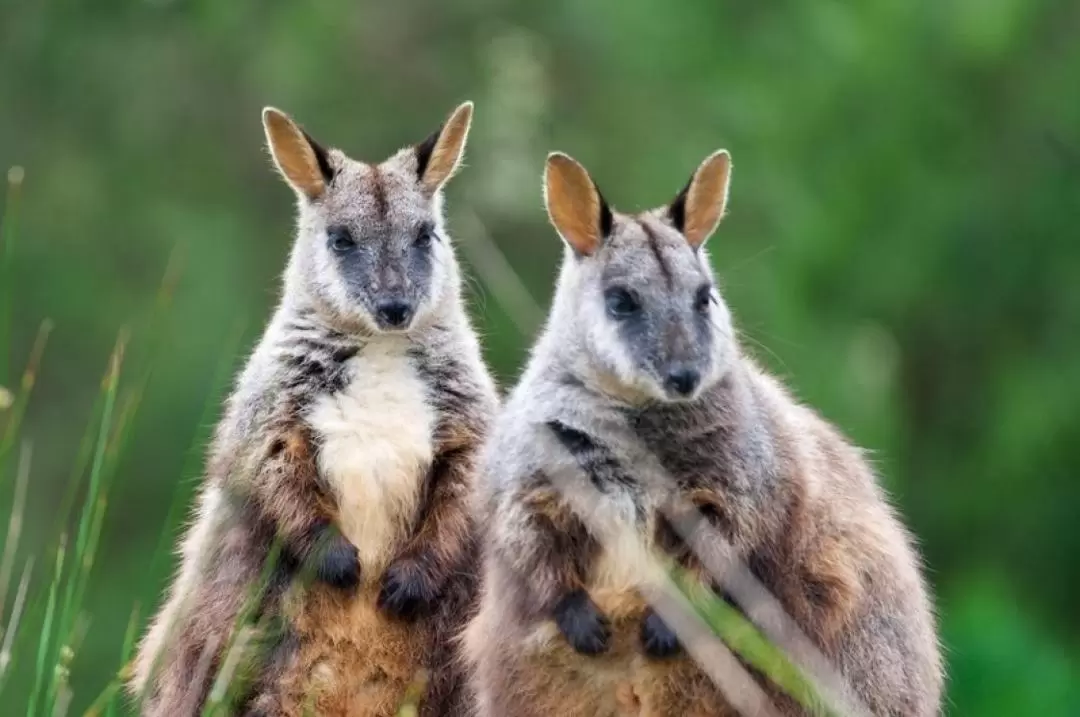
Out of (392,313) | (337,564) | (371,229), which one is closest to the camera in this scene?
(337,564)

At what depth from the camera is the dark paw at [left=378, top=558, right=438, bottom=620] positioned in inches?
285

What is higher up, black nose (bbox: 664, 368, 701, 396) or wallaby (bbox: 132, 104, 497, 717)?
black nose (bbox: 664, 368, 701, 396)

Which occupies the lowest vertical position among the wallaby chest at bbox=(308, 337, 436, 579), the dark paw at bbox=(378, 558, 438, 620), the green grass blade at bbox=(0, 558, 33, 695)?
the dark paw at bbox=(378, 558, 438, 620)

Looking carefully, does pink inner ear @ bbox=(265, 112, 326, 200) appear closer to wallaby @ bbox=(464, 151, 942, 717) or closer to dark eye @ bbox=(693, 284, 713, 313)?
wallaby @ bbox=(464, 151, 942, 717)

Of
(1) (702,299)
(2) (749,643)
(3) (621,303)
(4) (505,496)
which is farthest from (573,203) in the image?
(2) (749,643)

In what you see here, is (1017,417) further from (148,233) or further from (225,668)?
(225,668)

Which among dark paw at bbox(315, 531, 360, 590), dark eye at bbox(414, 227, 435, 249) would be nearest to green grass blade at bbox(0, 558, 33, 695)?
dark paw at bbox(315, 531, 360, 590)

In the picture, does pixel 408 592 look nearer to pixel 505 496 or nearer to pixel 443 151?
pixel 505 496

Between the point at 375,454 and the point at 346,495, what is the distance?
18 cm

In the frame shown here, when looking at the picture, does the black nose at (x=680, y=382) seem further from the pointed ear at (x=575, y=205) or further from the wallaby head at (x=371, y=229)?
the wallaby head at (x=371, y=229)

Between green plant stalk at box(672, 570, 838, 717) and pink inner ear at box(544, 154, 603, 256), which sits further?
Answer: pink inner ear at box(544, 154, 603, 256)

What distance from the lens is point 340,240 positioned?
A: 789cm

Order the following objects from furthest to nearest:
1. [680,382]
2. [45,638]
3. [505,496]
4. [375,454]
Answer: [375,454] < [505,496] < [680,382] < [45,638]

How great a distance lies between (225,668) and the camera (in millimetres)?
6055
